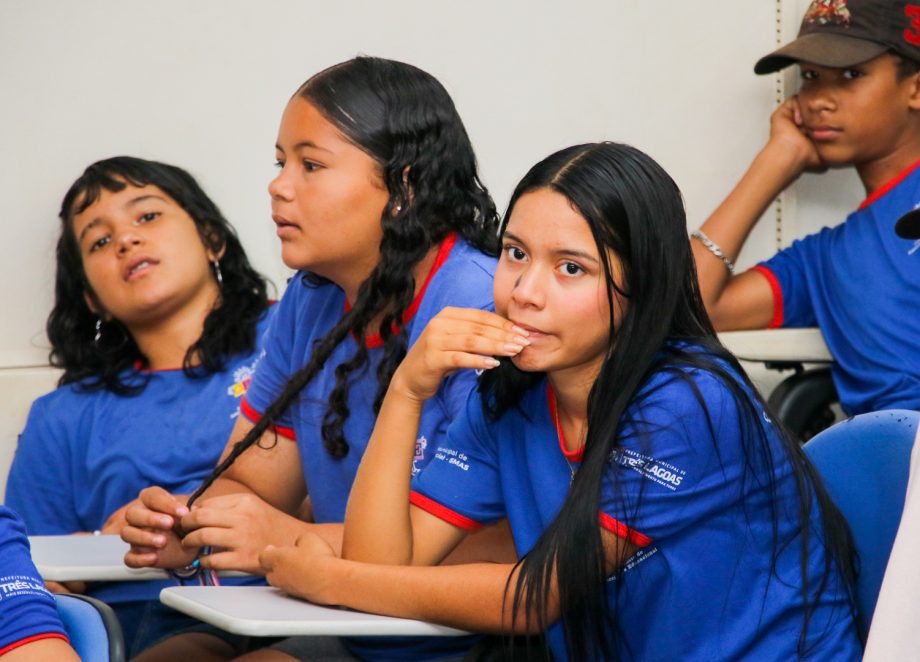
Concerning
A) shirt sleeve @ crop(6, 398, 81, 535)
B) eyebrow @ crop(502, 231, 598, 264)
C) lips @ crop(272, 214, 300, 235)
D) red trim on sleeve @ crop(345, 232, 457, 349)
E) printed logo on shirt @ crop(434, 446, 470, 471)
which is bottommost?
shirt sleeve @ crop(6, 398, 81, 535)

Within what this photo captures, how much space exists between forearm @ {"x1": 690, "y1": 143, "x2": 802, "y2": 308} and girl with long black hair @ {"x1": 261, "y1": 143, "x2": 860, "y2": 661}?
1.38 metres

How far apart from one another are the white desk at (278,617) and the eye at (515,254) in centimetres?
46

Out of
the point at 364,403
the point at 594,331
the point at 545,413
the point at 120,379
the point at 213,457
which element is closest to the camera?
the point at 594,331

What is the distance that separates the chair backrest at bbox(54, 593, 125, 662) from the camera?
1.44 m

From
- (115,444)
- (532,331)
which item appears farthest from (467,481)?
(115,444)

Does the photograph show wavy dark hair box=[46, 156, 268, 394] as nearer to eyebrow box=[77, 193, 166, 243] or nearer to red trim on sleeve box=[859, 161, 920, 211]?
eyebrow box=[77, 193, 166, 243]

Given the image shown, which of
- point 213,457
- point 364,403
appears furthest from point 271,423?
point 213,457

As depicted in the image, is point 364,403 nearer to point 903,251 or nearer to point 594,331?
point 594,331

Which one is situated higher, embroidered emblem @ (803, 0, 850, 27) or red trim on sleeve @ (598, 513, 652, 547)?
embroidered emblem @ (803, 0, 850, 27)

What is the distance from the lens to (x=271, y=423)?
2.01 metres

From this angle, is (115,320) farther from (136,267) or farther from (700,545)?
(700,545)

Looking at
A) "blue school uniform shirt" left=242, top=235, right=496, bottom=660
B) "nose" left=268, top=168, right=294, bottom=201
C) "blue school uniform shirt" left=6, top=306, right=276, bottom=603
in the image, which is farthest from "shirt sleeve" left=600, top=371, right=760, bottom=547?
"blue school uniform shirt" left=6, top=306, right=276, bottom=603

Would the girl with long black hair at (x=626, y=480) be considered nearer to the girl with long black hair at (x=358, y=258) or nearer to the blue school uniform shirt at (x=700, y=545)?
the blue school uniform shirt at (x=700, y=545)

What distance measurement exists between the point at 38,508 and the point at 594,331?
1482 mm
